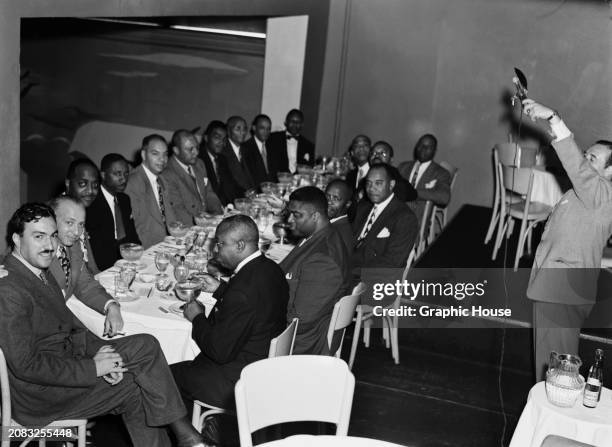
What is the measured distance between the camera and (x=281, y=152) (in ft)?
26.9

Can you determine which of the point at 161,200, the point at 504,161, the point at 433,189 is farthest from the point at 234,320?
the point at 504,161

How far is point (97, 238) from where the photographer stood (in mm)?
4965

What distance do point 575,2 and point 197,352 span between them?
6.77 metres

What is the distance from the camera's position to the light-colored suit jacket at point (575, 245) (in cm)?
393

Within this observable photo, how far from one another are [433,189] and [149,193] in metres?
2.93

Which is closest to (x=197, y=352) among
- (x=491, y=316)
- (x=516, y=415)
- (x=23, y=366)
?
(x=23, y=366)

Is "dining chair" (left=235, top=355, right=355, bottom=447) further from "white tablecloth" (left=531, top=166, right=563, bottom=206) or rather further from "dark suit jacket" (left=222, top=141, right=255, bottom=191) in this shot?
"white tablecloth" (left=531, top=166, right=563, bottom=206)

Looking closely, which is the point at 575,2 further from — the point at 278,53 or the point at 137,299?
the point at 137,299

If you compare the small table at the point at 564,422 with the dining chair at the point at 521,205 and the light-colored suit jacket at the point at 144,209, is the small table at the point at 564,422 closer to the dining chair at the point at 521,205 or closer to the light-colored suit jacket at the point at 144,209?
the light-colored suit jacket at the point at 144,209

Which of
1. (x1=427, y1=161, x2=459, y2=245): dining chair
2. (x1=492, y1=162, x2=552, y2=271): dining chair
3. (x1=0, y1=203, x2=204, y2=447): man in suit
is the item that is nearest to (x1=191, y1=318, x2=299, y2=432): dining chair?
(x1=0, y1=203, x2=204, y2=447): man in suit

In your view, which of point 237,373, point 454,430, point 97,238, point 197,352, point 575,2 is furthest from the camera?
point 575,2

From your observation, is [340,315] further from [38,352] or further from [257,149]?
[257,149]

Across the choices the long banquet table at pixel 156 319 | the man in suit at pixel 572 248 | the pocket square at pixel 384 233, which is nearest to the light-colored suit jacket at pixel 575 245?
the man in suit at pixel 572 248

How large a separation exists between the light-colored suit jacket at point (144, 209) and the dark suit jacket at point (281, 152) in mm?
2619
